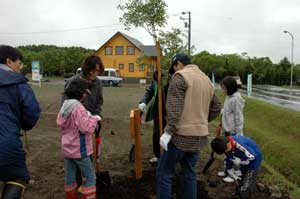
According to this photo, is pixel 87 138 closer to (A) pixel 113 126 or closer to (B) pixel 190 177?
(B) pixel 190 177

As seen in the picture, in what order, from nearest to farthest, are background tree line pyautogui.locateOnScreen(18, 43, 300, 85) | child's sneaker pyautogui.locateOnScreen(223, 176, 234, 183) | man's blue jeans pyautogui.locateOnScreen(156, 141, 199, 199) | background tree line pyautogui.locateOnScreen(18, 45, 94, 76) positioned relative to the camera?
1. man's blue jeans pyautogui.locateOnScreen(156, 141, 199, 199)
2. child's sneaker pyautogui.locateOnScreen(223, 176, 234, 183)
3. background tree line pyautogui.locateOnScreen(18, 43, 300, 85)
4. background tree line pyautogui.locateOnScreen(18, 45, 94, 76)

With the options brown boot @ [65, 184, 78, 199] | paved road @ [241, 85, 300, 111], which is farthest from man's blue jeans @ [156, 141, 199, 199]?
paved road @ [241, 85, 300, 111]

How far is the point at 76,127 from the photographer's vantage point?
358 centimetres

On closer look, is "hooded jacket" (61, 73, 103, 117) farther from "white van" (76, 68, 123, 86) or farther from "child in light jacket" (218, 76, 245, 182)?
"white van" (76, 68, 123, 86)

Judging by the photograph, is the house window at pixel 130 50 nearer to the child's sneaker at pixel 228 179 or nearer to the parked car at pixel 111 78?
the parked car at pixel 111 78

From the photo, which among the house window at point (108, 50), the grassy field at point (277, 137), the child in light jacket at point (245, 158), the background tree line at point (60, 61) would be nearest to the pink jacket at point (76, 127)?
the child in light jacket at point (245, 158)

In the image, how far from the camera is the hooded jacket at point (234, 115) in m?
5.08

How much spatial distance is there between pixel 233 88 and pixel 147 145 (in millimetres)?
2819

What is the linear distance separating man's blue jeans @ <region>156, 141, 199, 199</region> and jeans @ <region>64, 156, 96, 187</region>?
718mm

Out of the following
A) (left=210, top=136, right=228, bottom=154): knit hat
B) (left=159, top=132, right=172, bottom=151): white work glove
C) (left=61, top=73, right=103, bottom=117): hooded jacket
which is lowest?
(left=210, top=136, right=228, bottom=154): knit hat

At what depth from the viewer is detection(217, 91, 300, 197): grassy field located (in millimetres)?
6743

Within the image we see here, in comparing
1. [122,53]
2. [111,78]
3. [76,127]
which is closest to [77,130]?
[76,127]

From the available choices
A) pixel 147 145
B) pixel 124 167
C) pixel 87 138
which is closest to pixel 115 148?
pixel 147 145

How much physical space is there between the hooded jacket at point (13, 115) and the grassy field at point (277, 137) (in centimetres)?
374
